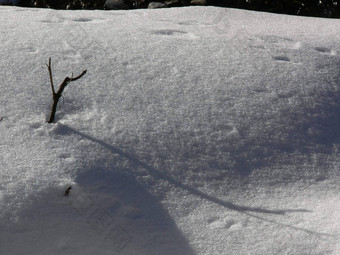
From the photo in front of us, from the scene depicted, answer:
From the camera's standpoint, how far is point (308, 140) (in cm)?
222

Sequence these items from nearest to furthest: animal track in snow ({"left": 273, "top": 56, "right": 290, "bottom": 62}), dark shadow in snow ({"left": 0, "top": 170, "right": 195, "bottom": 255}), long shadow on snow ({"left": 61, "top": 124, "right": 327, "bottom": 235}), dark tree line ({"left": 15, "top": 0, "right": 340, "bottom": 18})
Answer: dark shadow in snow ({"left": 0, "top": 170, "right": 195, "bottom": 255}), long shadow on snow ({"left": 61, "top": 124, "right": 327, "bottom": 235}), animal track in snow ({"left": 273, "top": 56, "right": 290, "bottom": 62}), dark tree line ({"left": 15, "top": 0, "right": 340, "bottom": 18})

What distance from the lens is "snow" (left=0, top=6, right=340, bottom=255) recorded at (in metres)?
→ 1.68

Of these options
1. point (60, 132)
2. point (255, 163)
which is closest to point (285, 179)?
point (255, 163)

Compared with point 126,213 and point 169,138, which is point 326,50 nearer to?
point 169,138

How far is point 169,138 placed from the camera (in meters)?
2.04

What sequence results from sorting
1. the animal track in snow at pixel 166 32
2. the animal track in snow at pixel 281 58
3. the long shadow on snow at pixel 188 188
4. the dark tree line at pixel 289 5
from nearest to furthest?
the long shadow on snow at pixel 188 188
the animal track in snow at pixel 281 58
the animal track in snow at pixel 166 32
the dark tree line at pixel 289 5

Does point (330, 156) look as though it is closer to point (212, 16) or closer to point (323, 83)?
point (323, 83)

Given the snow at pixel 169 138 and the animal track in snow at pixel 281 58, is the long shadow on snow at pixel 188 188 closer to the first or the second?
the snow at pixel 169 138

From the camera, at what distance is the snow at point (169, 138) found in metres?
1.68

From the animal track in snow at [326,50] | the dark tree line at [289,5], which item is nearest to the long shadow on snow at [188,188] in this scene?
the animal track in snow at [326,50]

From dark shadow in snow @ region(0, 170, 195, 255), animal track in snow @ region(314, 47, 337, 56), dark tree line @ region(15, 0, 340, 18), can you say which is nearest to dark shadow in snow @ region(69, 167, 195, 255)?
dark shadow in snow @ region(0, 170, 195, 255)

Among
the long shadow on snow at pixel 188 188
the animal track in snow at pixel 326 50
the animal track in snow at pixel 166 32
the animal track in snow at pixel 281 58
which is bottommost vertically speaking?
the long shadow on snow at pixel 188 188

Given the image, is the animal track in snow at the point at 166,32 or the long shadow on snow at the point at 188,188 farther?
the animal track in snow at the point at 166,32

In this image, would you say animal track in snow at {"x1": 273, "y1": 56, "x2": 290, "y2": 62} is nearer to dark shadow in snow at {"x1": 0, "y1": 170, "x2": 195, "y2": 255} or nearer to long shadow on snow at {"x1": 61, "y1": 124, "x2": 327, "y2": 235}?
long shadow on snow at {"x1": 61, "y1": 124, "x2": 327, "y2": 235}
